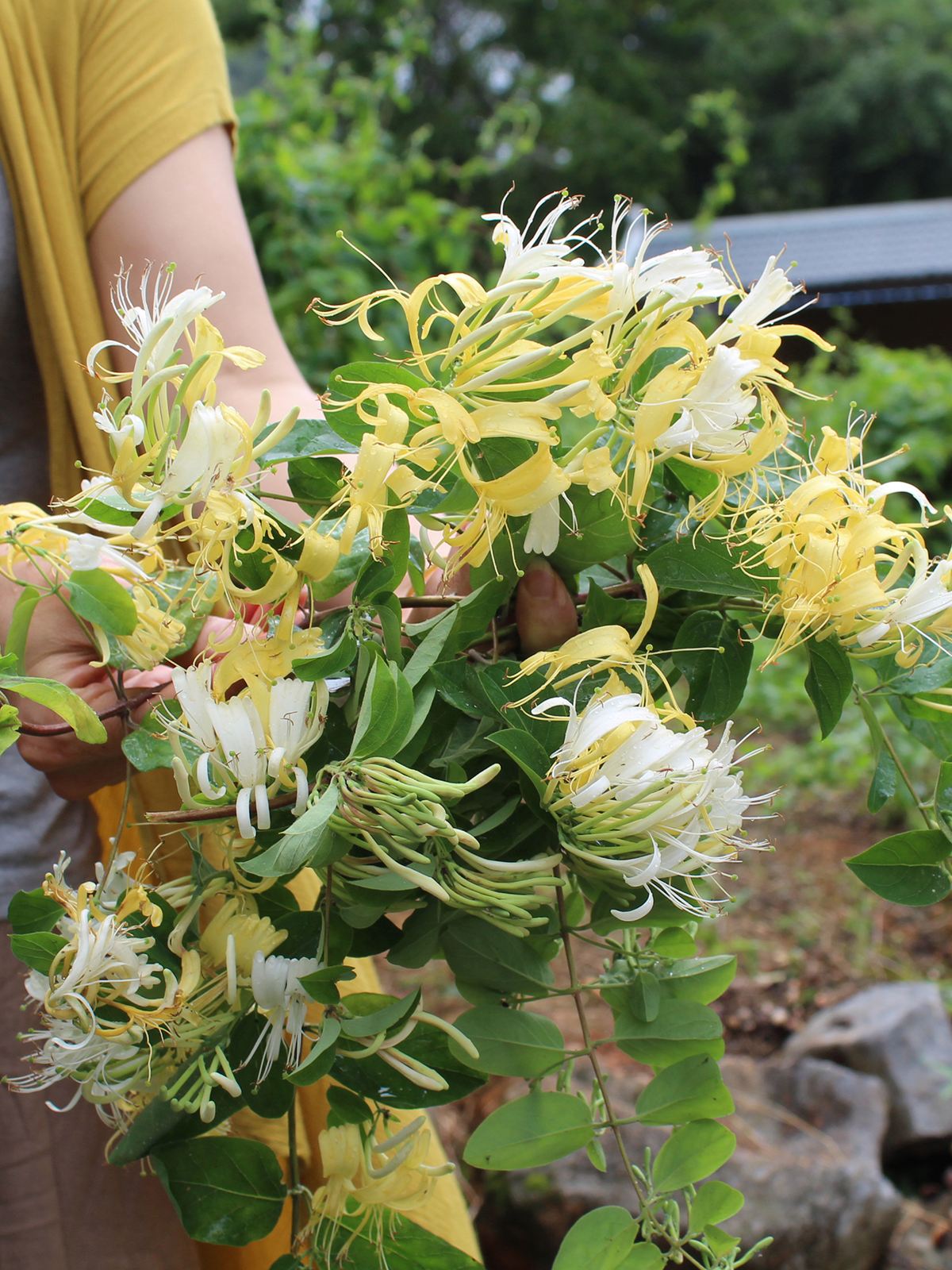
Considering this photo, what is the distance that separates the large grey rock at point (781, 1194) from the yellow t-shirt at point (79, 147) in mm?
787

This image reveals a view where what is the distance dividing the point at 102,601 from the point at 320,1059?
0.66 feet

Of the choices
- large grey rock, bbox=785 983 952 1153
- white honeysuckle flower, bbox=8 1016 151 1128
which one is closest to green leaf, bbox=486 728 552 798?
white honeysuckle flower, bbox=8 1016 151 1128

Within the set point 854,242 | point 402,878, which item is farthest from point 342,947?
point 854,242

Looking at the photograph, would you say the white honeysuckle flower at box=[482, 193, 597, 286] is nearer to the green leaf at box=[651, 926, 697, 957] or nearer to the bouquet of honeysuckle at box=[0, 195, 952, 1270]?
the bouquet of honeysuckle at box=[0, 195, 952, 1270]

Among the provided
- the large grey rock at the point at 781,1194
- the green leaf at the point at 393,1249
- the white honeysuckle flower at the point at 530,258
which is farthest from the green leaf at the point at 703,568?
the large grey rock at the point at 781,1194

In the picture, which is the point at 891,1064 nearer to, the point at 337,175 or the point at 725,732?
the point at 725,732

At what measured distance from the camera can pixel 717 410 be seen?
18.2 inches

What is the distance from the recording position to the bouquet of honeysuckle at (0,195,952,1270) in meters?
0.44

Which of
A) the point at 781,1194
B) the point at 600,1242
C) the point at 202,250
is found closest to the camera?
the point at 600,1242

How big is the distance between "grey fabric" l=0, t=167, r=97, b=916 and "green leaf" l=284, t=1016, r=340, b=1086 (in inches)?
12.0

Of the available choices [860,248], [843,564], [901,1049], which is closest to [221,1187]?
[843,564]

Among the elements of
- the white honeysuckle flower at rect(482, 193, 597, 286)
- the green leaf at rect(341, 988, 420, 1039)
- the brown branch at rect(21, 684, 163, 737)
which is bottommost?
the green leaf at rect(341, 988, 420, 1039)

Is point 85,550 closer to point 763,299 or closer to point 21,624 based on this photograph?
point 21,624

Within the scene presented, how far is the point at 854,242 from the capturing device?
414 inches
